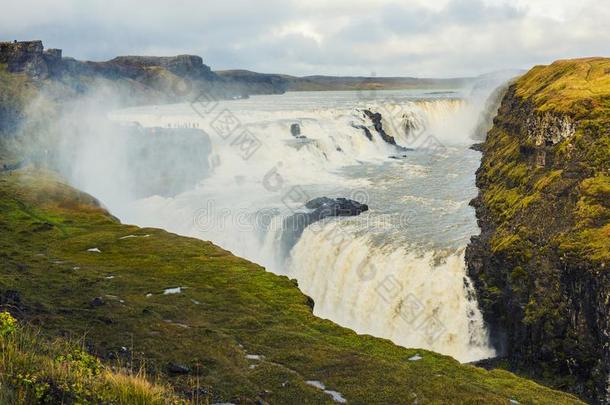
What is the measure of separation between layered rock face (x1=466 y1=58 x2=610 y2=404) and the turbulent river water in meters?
2.13

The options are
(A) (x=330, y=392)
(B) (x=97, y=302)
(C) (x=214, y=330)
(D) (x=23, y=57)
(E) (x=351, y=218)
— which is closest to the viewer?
(A) (x=330, y=392)

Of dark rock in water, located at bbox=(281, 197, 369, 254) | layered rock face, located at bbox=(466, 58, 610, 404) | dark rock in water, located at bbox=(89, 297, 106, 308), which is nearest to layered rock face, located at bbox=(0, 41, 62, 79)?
dark rock in water, located at bbox=(281, 197, 369, 254)

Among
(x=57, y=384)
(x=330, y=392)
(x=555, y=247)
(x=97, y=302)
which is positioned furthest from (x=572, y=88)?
(x=57, y=384)

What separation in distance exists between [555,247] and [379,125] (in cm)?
6613

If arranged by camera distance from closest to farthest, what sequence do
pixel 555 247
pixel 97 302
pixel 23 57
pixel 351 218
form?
pixel 97 302 < pixel 555 247 < pixel 351 218 < pixel 23 57

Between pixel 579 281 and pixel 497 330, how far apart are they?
606cm

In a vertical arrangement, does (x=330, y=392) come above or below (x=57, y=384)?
below

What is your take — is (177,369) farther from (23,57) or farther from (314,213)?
(23,57)

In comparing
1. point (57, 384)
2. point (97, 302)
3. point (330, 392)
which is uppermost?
point (57, 384)

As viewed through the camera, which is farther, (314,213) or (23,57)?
(23,57)

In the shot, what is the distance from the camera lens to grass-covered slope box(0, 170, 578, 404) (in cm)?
1584

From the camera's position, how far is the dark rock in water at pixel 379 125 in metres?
95.8

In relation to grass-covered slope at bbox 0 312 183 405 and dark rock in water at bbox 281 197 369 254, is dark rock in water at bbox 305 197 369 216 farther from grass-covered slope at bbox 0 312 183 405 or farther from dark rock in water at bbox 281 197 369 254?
grass-covered slope at bbox 0 312 183 405

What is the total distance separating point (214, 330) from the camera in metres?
20.0
